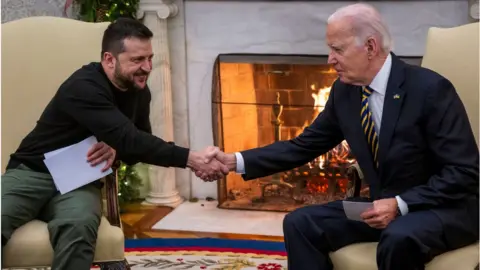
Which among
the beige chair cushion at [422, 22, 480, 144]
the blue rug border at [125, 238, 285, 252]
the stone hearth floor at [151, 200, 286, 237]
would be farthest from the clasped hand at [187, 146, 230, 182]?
the stone hearth floor at [151, 200, 286, 237]

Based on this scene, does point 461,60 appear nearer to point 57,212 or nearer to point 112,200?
point 112,200

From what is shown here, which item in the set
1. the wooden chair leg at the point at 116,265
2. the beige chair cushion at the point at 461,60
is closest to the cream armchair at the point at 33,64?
the wooden chair leg at the point at 116,265

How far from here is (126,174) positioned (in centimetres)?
430

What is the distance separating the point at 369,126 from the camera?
2.45 meters

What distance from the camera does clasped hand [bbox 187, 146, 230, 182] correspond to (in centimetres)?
283

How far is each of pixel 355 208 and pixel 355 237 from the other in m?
0.10

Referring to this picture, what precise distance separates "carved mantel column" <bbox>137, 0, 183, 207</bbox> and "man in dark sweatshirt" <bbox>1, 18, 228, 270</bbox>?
4.56 ft

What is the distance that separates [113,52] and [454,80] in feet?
3.85

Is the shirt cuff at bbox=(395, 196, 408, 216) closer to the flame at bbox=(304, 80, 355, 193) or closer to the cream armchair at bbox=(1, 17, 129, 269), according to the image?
the cream armchair at bbox=(1, 17, 129, 269)

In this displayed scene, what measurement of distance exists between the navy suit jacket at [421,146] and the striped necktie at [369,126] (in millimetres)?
16

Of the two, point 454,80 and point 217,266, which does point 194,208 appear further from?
point 454,80

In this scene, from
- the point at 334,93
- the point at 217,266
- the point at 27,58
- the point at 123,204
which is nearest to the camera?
the point at 334,93

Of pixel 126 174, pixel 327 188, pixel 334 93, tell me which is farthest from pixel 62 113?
pixel 327 188

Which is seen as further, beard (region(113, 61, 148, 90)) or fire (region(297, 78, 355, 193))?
fire (region(297, 78, 355, 193))
